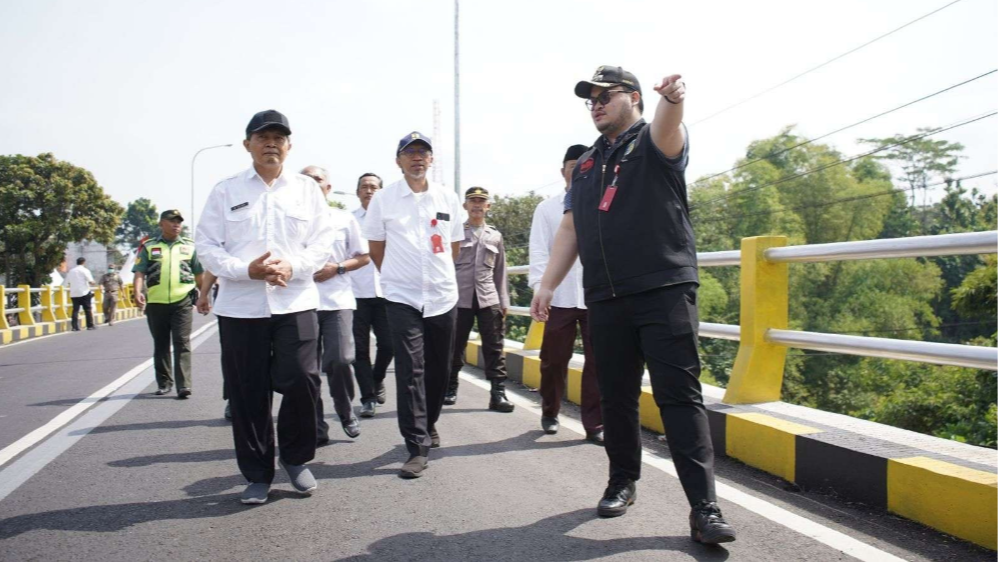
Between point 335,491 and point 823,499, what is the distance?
7.70ft

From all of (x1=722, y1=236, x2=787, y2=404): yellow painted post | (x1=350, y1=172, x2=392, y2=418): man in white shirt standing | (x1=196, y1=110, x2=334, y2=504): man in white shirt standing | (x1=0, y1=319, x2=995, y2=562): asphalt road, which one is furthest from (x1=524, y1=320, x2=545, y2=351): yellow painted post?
(x1=196, y1=110, x2=334, y2=504): man in white shirt standing

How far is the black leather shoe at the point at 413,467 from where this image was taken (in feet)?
15.3

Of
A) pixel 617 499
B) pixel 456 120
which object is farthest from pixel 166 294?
pixel 456 120

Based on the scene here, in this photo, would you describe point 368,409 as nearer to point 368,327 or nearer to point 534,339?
point 368,327

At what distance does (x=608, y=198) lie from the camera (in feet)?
12.1

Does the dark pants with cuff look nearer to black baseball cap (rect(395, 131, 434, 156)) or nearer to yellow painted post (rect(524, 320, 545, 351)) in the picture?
black baseball cap (rect(395, 131, 434, 156))

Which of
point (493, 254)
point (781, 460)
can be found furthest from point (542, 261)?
point (781, 460)

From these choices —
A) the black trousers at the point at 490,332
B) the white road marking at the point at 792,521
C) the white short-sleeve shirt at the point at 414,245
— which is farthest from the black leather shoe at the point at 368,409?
the white road marking at the point at 792,521

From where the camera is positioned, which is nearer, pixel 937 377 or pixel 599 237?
pixel 599 237

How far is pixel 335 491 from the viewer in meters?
4.41

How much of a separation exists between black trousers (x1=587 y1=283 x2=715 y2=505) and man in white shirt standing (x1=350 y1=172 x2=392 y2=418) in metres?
3.27

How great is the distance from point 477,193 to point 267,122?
3327 mm

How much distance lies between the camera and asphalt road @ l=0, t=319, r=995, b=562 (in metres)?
3.40

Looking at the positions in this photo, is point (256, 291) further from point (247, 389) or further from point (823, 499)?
point (823, 499)
